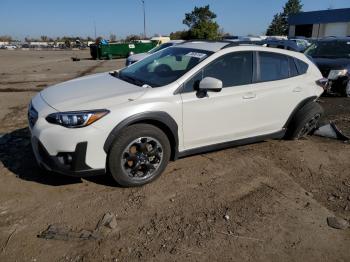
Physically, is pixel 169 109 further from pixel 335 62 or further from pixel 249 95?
pixel 335 62

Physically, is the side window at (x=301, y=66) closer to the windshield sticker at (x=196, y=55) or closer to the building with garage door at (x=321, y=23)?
the windshield sticker at (x=196, y=55)

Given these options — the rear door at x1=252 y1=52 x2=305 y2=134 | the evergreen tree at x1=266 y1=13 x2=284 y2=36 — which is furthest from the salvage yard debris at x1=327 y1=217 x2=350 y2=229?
the evergreen tree at x1=266 y1=13 x2=284 y2=36

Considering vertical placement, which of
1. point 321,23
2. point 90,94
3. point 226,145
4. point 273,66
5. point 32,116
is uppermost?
point 321,23

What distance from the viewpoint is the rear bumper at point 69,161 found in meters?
3.56

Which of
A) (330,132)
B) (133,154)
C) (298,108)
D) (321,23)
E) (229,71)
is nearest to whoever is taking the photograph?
(133,154)

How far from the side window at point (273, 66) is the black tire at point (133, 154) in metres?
1.78

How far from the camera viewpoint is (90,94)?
13.2ft

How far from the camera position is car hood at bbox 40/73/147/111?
12.2 feet

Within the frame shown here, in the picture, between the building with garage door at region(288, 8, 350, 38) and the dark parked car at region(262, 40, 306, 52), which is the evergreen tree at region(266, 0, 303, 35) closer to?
the building with garage door at region(288, 8, 350, 38)

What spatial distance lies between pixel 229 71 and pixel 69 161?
2.33 m

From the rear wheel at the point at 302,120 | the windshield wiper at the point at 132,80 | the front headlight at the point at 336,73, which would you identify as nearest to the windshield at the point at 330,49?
the front headlight at the point at 336,73

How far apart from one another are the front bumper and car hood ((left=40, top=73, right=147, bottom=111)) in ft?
0.77

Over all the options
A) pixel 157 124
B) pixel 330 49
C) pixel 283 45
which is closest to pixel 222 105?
pixel 157 124

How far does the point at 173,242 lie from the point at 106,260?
2.01 feet
